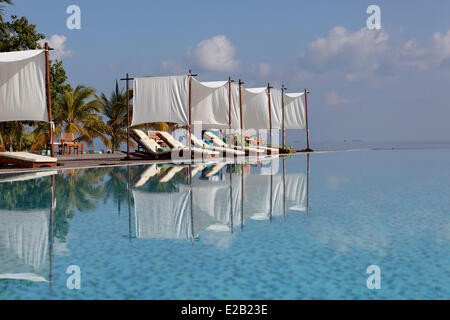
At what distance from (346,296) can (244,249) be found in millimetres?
1295

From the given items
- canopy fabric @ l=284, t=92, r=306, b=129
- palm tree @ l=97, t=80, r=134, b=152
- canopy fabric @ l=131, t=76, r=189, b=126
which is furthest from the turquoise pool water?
palm tree @ l=97, t=80, r=134, b=152

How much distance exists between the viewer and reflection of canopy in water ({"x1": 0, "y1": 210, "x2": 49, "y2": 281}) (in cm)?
330

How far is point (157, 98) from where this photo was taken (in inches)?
647

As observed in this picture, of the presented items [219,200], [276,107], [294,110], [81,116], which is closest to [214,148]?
[276,107]

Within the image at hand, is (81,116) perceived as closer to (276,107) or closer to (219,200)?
(276,107)

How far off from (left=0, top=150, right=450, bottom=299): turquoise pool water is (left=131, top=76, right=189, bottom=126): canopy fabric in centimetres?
856

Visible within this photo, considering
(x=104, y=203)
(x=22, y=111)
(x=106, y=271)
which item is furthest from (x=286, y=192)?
(x=22, y=111)

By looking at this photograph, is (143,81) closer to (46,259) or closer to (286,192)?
(286,192)

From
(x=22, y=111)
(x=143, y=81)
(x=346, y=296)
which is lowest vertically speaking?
(x=346, y=296)

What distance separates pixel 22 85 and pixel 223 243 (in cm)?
1040

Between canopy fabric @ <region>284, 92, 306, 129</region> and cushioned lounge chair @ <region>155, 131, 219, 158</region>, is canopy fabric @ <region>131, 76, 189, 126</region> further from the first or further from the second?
canopy fabric @ <region>284, 92, 306, 129</region>

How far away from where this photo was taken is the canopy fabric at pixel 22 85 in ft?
40.4

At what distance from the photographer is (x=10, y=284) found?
303cm

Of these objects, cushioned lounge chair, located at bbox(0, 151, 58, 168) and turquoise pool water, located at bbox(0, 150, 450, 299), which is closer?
turquoise pool water, located at bbox(0, 150, 450, 299)
